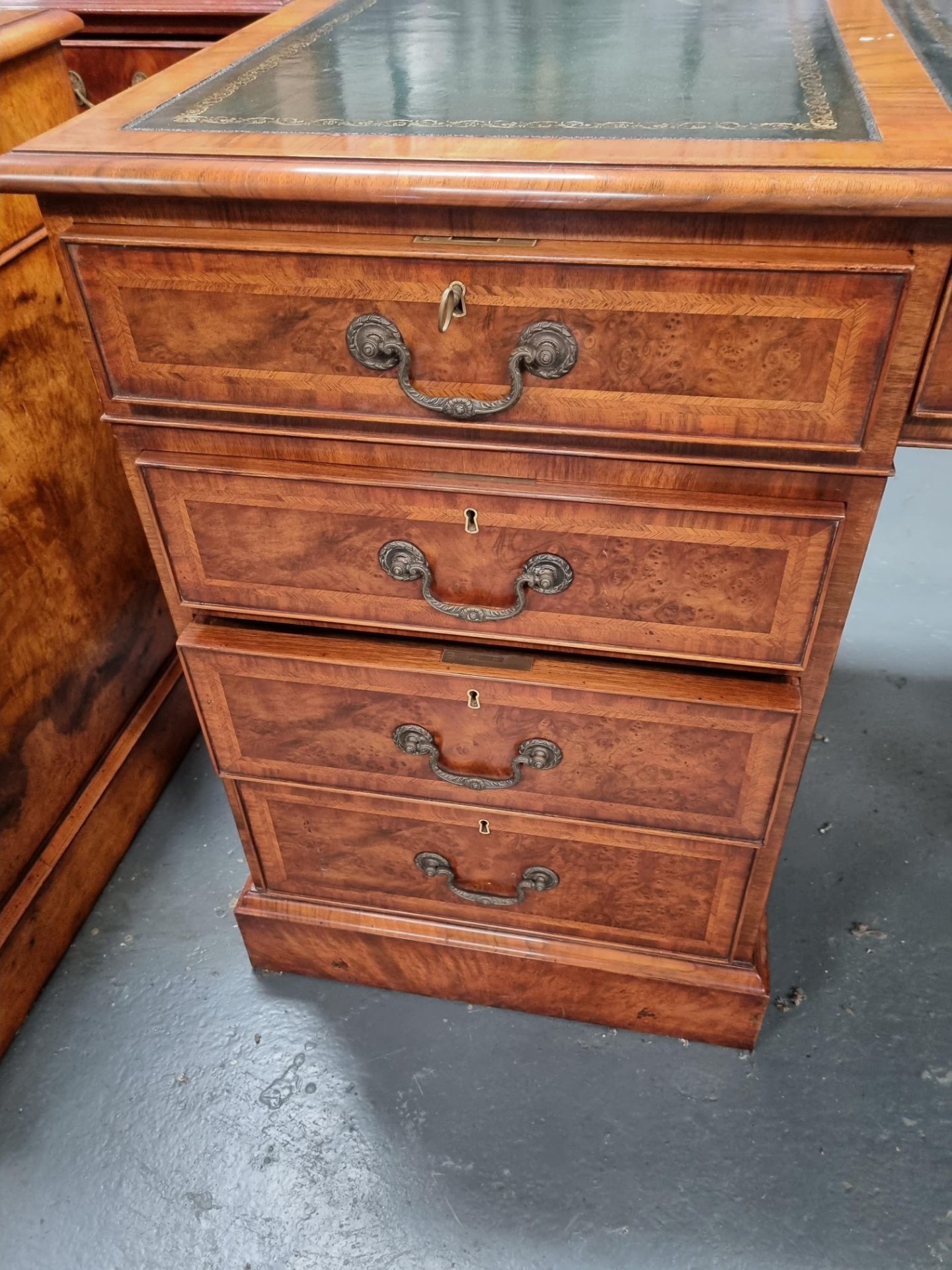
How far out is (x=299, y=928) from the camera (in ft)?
3.81

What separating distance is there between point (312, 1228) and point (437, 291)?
3.05 ft

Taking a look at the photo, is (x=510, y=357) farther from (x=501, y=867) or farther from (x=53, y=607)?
(x=53, y=607)

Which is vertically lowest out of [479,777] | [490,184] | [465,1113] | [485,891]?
[465,1113]

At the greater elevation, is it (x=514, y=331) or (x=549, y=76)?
(x=549, y=76)

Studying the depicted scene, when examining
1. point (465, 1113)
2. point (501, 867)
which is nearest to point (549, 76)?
point (501, 867)

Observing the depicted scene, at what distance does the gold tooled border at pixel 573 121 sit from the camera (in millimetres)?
675

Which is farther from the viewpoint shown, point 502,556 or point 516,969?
point 516,969

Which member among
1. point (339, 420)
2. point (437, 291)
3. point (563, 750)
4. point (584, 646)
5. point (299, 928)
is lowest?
point (299, 928)

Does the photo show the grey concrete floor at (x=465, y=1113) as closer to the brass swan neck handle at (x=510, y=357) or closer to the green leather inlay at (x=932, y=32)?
the brass swan neck handle at (x=510, y=357)

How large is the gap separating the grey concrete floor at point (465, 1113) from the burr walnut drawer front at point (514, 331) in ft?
2.54

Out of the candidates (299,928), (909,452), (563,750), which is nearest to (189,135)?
(563,750)

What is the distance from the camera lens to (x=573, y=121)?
70cm

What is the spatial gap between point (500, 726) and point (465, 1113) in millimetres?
488

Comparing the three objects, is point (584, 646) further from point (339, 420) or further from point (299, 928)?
point (299, 928)
